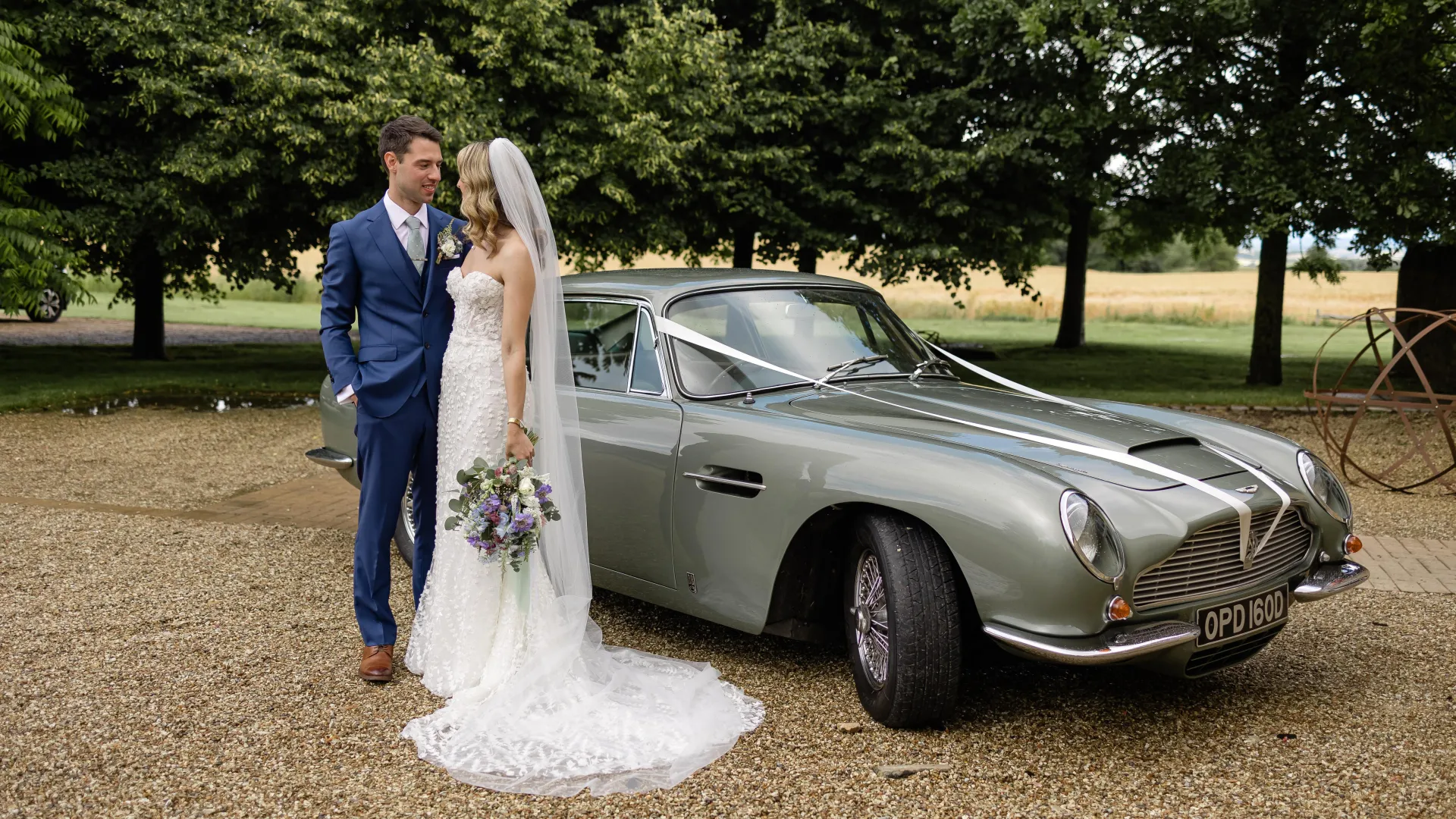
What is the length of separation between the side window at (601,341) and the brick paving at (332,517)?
8.63 feet

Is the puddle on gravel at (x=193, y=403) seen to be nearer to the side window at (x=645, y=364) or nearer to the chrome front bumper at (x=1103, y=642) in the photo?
the side window at (x=645, y=364)

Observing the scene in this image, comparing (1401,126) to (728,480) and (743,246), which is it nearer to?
(743,246)

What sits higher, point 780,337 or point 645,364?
point 780,337

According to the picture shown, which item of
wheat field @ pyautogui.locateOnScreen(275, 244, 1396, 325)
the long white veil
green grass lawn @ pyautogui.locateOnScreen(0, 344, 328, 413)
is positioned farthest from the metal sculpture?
wheat field @ pyautogui.locateOnScreen(275, 244, 1396, 325)

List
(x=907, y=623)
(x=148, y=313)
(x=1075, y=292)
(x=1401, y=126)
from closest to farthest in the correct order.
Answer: (x=907, y=623)
(x=1401, y=126)
(x=148, y=313)
(x=1075, y=292)

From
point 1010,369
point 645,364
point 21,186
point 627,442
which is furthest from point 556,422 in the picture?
point 1010,369

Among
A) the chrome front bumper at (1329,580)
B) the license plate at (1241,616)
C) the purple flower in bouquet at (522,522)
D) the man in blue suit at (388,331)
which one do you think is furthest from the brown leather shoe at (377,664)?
the chrome front bumper at (1329,580)

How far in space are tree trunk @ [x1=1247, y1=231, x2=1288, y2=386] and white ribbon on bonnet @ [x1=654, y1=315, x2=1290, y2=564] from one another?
43.1 ft

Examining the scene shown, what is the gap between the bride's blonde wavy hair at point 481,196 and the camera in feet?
13.0

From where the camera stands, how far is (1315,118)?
14.1m

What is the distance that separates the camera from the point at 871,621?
3.91m

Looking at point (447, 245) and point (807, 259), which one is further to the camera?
point (807, 259)

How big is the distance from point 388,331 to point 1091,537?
2.57 m

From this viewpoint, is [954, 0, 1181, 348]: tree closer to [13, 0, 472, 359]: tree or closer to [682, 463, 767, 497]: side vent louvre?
[13, 0, 472, 359]: tree
